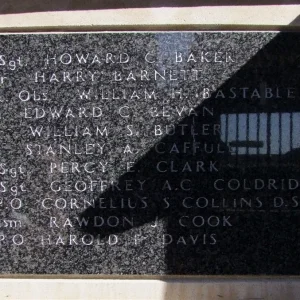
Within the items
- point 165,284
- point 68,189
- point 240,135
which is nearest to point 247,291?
point 165,284

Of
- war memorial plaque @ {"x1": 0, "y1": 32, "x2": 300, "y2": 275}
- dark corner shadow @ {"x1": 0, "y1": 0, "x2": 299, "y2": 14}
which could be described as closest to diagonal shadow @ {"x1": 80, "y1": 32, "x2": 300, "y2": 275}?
war memorial plaque @ {"x1": 0, "y1": 32, "x2": 300, "y2": 275}

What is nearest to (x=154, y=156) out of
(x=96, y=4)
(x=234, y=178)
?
(x=234, y=178)

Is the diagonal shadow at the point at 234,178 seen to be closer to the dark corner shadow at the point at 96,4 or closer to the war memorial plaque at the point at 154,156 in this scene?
the war memorial plaque at the point at 154,156

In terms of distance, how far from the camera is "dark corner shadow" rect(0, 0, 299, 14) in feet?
18.9

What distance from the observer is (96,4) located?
19.0 feet

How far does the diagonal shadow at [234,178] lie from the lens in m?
5.69

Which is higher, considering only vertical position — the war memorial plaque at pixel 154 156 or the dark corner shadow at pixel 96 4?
the dark corner shadow at pixel 96 4

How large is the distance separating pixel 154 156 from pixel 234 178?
64cm

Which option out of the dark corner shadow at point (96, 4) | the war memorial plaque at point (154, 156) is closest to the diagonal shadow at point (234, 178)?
the war memorial plaque at point (154, 156)

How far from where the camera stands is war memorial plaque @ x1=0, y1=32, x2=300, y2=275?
18.7 ft

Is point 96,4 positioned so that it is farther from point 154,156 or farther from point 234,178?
point 234,178

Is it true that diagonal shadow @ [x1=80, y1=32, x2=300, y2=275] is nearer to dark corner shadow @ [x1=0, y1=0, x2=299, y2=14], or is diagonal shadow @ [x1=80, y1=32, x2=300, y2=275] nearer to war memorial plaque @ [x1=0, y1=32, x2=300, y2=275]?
war memorial plaque @ [x1=0, y1=32, x2=300, y2=275]

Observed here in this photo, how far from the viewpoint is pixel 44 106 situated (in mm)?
5789

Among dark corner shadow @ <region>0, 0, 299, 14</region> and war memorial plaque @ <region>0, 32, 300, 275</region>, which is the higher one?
dark corner shadow @ <region>0, 0, 299, 14</region>
